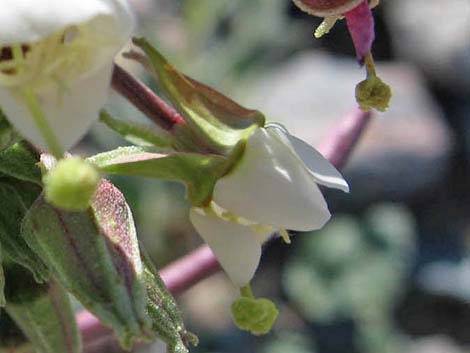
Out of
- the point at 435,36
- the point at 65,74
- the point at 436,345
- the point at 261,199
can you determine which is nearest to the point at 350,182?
the point at 436,345

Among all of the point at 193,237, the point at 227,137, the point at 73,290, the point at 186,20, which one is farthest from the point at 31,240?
the point at 186,20

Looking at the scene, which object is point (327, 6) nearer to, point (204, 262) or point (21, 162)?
point (21, 162)

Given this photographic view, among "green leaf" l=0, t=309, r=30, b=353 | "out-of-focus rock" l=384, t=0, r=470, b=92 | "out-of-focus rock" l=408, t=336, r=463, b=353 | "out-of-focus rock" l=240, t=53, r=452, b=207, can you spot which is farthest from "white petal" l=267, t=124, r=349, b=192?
"out-of-focus rock" l=384, t=0, r=470, b=92

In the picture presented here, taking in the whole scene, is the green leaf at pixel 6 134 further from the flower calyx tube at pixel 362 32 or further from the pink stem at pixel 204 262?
the pink stem at pixel 204 262

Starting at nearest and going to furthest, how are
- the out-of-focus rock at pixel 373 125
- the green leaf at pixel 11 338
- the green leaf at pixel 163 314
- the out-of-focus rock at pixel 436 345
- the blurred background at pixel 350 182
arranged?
the green leaf at pixel 163 314 → the green leaf at pixel 11 338 → the blurred background at pixel 350 182 → the out-of-focus rock at pixel 436 345 → the out-of-focus rock at pixel 373 125

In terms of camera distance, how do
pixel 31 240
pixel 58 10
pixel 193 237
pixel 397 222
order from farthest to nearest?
pixel 397 222 → pixel 193 237 → pixel 31 240 → pixel 58 10

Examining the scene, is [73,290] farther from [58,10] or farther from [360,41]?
[360,41]

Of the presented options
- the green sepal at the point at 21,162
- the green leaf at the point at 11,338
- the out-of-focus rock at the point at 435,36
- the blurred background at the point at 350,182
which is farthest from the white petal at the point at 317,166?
the out-of-focus rock at the point at 435,36
